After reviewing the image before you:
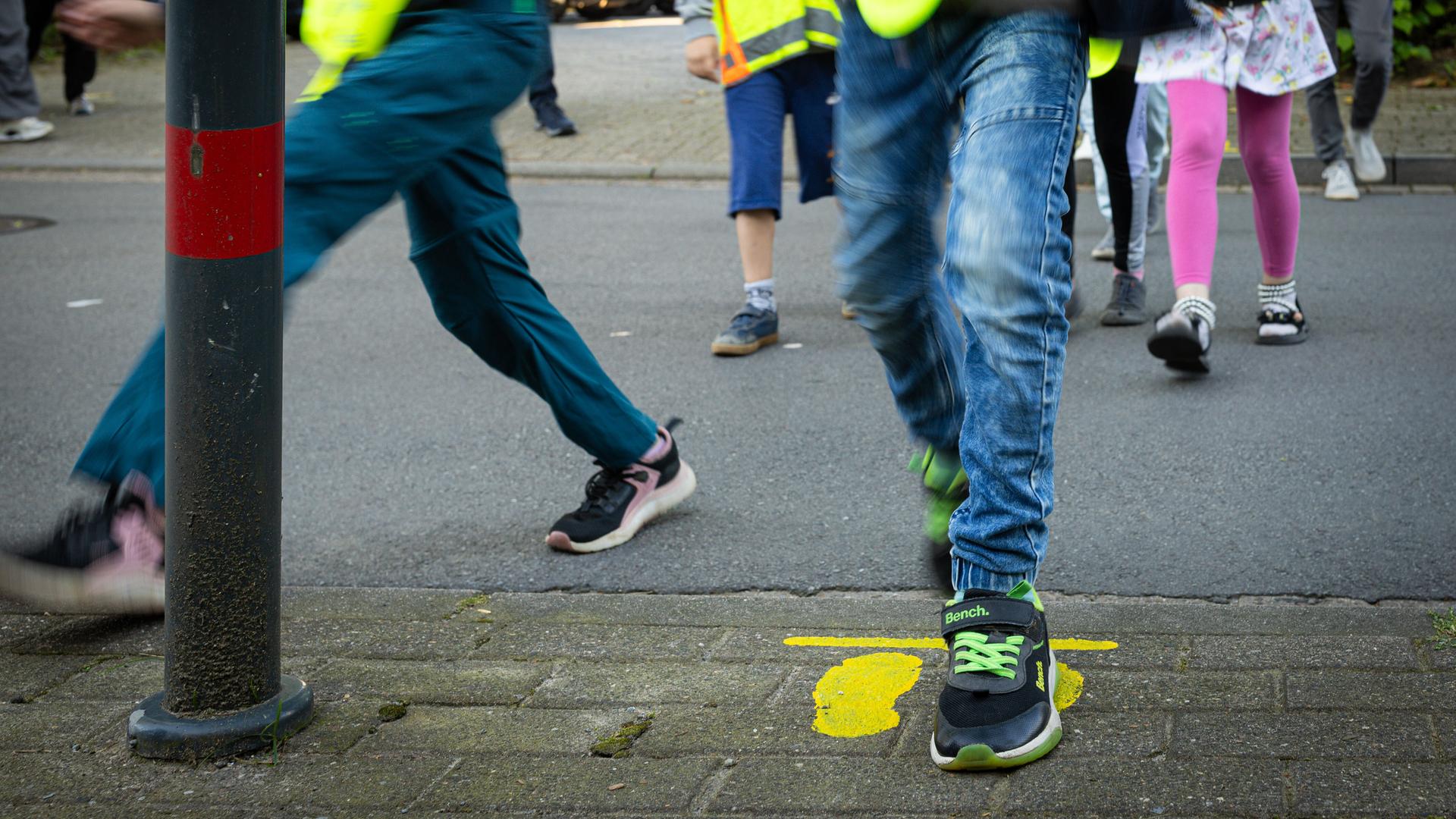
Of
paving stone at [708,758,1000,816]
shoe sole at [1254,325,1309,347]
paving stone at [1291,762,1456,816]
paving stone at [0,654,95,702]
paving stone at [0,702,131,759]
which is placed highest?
paving stone at [1291,762,1456,816]

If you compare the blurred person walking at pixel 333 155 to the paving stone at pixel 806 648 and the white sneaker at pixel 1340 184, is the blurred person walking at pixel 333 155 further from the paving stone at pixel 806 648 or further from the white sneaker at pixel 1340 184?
the white sneaker at pixel 1340 184

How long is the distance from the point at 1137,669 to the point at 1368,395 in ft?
8.10

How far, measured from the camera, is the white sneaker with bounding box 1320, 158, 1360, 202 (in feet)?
28.0

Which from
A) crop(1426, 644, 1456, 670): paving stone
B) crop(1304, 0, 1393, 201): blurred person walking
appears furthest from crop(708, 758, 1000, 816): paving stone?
crop(1304, 0, 1393, 201): blurred person walking

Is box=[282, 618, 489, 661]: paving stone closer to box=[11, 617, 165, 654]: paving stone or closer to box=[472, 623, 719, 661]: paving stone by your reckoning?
box=[472, 623, 719, 661]: paving stone

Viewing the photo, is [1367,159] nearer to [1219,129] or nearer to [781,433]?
[1219,129]

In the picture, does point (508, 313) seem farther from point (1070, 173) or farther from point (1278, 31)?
point (1278, 31)

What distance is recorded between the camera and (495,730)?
2334 millimetres

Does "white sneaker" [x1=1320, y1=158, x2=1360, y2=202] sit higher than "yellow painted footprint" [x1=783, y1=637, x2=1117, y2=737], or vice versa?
"yellow painted footprint" [x1=783, y1=637, x2=1117, y2=737]

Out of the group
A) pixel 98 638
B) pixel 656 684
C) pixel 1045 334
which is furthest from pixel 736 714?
pixel 98 638

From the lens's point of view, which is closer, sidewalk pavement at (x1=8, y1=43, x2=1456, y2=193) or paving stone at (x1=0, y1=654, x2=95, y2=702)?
paving stone at (x1=0, y1=654, x2=95, y2=702)

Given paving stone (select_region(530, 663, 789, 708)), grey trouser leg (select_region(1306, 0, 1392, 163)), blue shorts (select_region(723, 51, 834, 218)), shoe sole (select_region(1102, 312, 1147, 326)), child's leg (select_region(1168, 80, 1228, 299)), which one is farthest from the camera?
grey trouser leg (select_region(1306, 0, 1392, 163))

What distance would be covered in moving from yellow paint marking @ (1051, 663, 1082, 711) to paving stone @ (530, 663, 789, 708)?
44cm

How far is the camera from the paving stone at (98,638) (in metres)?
2.71
